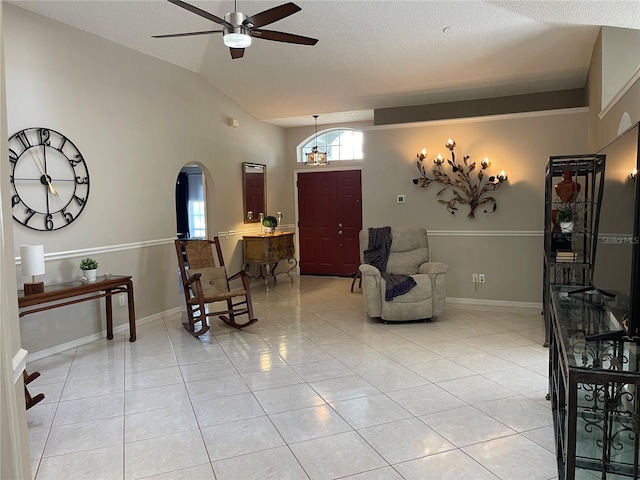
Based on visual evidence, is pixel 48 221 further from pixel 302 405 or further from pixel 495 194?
pixel 495 194

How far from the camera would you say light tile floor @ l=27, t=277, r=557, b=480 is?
237 centimetres

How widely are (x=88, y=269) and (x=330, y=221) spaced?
4.65 metres

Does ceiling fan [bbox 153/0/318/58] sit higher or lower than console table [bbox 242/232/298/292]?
higher

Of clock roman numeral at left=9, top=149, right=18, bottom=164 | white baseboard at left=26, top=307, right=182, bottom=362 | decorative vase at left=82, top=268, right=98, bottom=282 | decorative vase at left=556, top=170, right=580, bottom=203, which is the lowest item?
white baseboard at left=26, top=307, right=182, bottom=362

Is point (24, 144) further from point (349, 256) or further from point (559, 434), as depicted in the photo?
point (349, 256)

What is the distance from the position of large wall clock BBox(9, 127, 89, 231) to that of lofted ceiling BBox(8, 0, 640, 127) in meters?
1.11

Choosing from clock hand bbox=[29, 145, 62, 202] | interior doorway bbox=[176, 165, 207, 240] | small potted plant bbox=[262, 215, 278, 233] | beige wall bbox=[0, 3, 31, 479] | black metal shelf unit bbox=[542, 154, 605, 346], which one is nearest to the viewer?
beige wall bbox=[0, 3, 31, 479]

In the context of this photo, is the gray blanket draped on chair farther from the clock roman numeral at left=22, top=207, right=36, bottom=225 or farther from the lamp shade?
the clock roman numeral at left=22, top=207, right=36, bottom=225

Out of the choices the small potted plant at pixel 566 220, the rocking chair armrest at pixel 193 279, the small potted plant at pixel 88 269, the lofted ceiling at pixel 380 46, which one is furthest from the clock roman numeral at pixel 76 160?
the small potted plant at pixel 566 220

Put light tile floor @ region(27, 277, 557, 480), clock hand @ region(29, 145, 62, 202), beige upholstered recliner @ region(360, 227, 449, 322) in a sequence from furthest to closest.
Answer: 1. beige upholstered recliner @ region(360, 227, 449, 322)
2. clock hand @ region(29, 145, 62, 202)
3. light tile floor @ region(27, 277, 557, 480)

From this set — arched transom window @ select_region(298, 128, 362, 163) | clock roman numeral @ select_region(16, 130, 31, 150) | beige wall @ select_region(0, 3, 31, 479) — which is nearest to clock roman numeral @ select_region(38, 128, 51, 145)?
clock roman numeral @ select_region(16, 130, 31, 150)

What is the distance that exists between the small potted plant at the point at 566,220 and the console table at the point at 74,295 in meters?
3.93

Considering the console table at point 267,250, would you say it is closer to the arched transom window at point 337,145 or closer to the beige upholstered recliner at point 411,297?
the arched transom window at point 337,145

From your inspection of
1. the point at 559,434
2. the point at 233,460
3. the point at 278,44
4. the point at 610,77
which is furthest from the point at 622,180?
the point at 278,44
